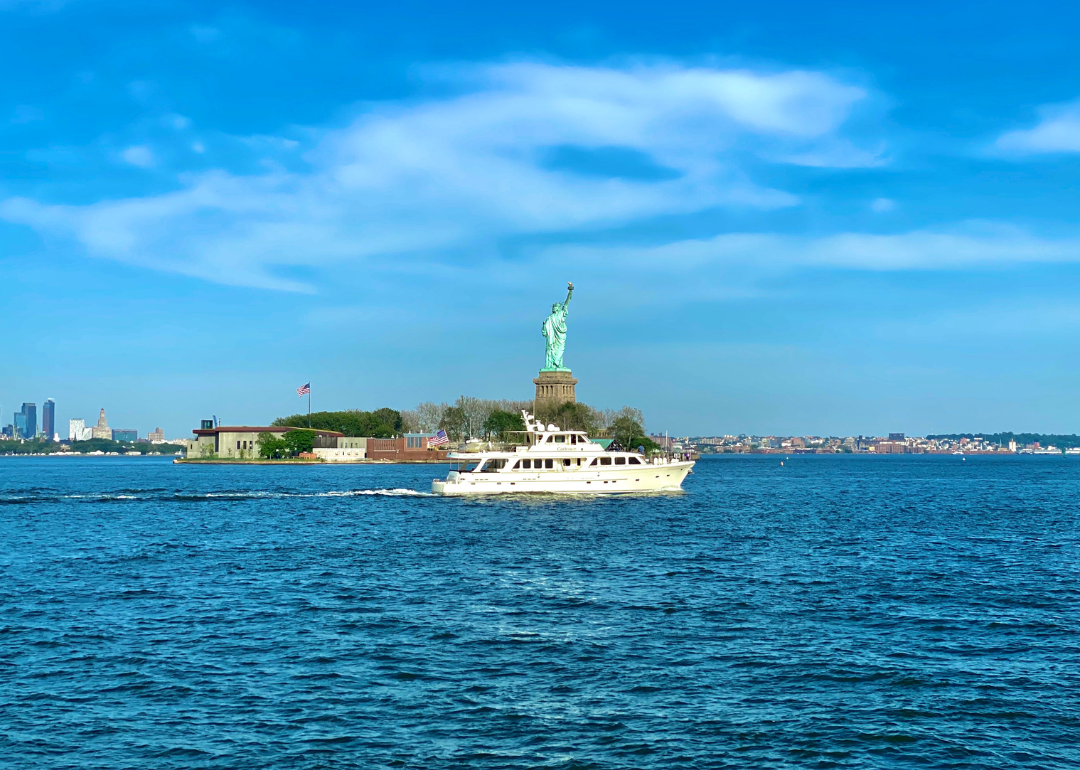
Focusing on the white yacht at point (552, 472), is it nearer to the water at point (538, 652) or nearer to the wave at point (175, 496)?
the wave at point (175, 496)

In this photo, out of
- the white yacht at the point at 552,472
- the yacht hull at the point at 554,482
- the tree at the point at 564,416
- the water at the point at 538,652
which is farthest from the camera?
the tree at the point at 564,416

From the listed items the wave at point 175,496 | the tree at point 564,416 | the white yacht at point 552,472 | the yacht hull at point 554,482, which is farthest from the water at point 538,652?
the tree at point 564,416

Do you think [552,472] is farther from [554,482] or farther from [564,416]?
[564,416]

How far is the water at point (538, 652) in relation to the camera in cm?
1936

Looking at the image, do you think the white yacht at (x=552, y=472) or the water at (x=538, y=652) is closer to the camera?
the water at (x=538, y=652)

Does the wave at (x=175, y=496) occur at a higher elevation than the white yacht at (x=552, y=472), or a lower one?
lower

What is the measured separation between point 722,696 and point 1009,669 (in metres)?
8.53

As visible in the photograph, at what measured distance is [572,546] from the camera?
1989 inches

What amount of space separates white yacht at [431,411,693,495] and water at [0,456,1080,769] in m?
25.8

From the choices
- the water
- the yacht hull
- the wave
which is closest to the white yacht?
the yacht hull

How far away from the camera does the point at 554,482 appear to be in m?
81.6

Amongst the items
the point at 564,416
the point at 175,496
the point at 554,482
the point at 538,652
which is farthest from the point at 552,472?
the point at 564,416

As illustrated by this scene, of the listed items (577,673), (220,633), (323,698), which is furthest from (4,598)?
(577,673)

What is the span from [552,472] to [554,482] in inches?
34.9
